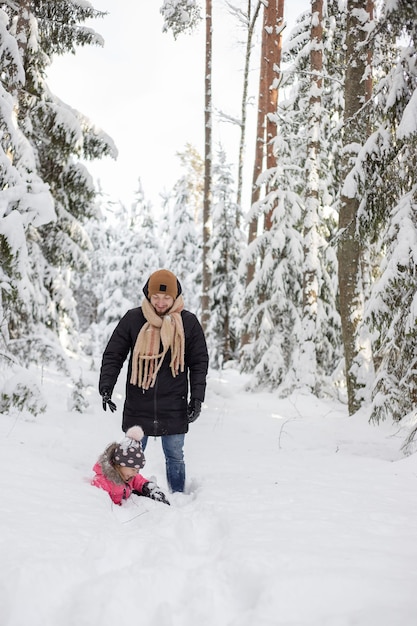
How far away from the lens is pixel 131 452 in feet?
13.9

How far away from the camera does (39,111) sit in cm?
868

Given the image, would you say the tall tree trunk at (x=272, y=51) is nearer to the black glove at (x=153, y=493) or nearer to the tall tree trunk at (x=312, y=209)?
the tall tree trunk at (x=312, y=209)

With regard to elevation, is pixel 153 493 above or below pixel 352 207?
below

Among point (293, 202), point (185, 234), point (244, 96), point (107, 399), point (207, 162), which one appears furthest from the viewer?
point (185, 234)

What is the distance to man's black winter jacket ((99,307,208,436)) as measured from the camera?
4535mm

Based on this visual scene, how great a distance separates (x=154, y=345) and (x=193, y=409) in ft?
2.42

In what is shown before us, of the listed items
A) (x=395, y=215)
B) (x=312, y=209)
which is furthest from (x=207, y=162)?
(x=395, y=215)

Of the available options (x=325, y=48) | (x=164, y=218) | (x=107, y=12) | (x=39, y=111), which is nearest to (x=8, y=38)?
(x=39, y=111)

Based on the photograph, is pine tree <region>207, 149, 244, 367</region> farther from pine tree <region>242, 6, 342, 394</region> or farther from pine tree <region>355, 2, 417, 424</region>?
pine tree <region>355, 2, 417, 424</region>

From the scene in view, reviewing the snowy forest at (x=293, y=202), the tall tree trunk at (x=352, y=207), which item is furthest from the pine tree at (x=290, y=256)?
the tall tree trunk at (x=352, y=207)

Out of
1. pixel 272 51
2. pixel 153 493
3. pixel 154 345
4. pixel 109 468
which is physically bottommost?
pixel 153 493

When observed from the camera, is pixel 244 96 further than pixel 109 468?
Yes

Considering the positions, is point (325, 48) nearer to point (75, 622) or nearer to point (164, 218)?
point (75, 622)

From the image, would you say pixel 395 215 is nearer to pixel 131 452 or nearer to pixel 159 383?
pixel 159 383
